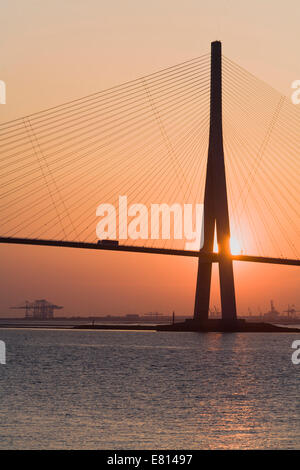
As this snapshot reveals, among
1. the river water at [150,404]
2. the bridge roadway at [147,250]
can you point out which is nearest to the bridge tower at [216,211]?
the bridge roadway at [147,250]

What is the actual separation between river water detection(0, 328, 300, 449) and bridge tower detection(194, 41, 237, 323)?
14832 mm

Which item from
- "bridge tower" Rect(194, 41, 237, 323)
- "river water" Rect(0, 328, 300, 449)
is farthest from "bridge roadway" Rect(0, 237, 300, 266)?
"river water" Rect(0, 328, 300, 449)

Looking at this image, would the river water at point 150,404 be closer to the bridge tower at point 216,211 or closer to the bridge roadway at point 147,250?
the bridge roadway at point 147,250

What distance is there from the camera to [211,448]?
1438 cm

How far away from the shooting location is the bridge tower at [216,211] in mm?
49625

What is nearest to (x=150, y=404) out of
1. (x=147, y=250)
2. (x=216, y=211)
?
(x=216, y=211)

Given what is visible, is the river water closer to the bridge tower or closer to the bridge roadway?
the bridge roadway

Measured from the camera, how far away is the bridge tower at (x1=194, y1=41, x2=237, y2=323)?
49625mm

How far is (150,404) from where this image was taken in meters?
20.6

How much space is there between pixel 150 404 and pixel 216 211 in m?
30.0

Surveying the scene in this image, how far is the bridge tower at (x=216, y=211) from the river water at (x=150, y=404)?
14.8 m

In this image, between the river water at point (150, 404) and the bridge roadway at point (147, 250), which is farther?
the bridge roadway at point (147, 250)

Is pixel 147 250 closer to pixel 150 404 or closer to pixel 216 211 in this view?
pixel 216 211
